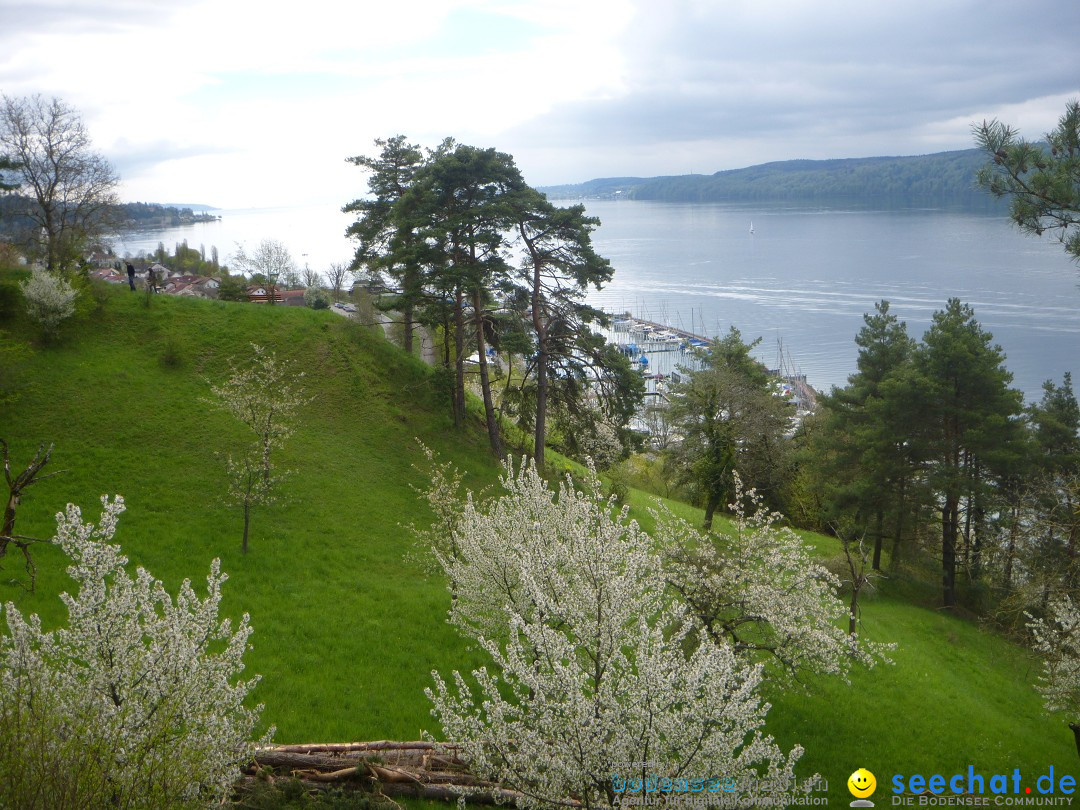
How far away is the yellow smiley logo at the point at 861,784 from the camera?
437 inches

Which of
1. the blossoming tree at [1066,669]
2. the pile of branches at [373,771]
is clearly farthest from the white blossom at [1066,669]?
the pile of branches at [373,771]

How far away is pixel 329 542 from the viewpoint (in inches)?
776

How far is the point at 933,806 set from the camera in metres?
10.9

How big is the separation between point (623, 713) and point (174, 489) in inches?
700

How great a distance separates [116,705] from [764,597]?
903 cm

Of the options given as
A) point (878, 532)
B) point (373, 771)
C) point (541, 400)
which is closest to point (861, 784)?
point (373, 771)

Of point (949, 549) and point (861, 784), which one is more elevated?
point (861, 784)

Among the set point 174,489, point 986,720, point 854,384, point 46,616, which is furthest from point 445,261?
point 986,720

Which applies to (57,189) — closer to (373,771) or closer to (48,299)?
(48,299)

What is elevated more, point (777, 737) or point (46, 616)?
point (46, 616)

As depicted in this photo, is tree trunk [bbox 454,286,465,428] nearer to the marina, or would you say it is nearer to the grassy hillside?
the grassy hillside

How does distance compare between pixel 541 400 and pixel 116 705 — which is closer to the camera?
pixel 116 705

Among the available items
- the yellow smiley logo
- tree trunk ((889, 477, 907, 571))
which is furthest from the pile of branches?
tree trunk ((889, 477, 907, 571))

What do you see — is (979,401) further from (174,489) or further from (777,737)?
(174,489)
